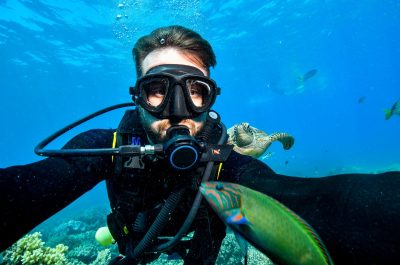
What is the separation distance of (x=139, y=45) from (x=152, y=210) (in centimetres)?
209

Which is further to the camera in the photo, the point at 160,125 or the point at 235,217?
the point at 160,125

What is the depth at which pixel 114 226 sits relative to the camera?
10.1 feet

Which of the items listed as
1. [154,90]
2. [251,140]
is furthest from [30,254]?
[251,140]

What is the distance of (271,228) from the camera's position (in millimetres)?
908

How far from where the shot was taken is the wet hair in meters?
3.10

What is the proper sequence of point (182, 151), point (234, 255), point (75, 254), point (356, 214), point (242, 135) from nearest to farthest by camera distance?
point (356, 214)
point (182, 151)
point (242, 135)
point (234, 255)
point (75, 254)

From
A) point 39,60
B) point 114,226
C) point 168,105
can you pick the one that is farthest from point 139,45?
point 39,60

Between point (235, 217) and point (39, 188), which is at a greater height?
point (39, 188)

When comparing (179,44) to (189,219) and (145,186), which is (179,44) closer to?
(145,186)

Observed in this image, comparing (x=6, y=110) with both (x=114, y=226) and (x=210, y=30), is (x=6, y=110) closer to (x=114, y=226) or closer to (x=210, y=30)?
(x=210, y=30)

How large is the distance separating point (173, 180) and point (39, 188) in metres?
1.21

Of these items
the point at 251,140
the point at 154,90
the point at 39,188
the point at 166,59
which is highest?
the point at 251,140

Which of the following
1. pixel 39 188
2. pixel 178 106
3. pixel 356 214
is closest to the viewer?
pixel 356 214

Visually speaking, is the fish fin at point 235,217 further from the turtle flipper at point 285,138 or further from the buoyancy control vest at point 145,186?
the turtle flipper at point 285,138
